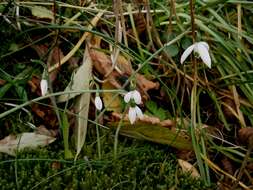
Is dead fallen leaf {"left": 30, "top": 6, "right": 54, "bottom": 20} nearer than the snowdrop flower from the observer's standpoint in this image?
No

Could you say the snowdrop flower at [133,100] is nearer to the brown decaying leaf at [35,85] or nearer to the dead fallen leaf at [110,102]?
the dead fallen leaf at [110,102]

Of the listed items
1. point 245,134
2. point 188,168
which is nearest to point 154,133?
point 188,168

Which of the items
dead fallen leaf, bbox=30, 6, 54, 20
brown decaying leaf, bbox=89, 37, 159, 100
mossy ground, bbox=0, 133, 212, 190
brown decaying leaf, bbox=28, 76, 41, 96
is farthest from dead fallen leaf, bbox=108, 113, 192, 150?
dead fallen leaf, bbox=30, 6, 54, 20

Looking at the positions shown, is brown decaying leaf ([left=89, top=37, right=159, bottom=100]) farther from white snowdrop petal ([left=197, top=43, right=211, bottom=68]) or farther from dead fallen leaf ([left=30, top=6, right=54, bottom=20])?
white snowdrop petal ([left=197, top=43, right=211, bottom=68])

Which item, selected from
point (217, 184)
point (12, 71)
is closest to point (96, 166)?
point (217, 184)

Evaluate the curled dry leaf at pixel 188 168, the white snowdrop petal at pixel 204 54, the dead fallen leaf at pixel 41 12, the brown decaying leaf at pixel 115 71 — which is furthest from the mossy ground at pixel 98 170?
the dead fallen leaf at pixel 41 12

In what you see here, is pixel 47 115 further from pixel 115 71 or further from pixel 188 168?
pixel 188 168

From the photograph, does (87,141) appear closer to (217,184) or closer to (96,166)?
(96,166)
